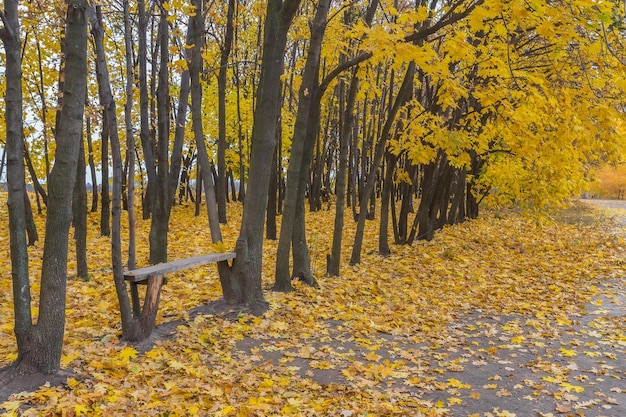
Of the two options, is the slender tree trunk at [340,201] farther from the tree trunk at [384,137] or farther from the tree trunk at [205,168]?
the tree trunk at [205,168]

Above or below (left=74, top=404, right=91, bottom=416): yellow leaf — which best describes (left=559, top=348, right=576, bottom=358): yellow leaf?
below

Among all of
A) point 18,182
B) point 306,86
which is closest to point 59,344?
point 18,182

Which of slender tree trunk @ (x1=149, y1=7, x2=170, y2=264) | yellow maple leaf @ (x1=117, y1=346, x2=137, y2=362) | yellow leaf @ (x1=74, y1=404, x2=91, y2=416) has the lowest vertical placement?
yellow maple leaf @ (x1=117, y1=346, x2=137, y2=362)

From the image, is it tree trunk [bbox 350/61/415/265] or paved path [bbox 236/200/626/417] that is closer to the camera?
paved path [bbox 236/200/626/417]

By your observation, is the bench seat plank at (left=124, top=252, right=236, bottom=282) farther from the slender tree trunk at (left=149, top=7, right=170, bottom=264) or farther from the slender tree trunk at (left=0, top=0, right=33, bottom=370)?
the slender tree trunk at (left=149, top=7, right=170, bottom=264)

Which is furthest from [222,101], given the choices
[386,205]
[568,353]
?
[568,353]

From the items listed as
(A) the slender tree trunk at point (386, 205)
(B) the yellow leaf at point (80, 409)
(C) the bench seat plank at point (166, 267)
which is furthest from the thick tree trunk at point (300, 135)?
(B) the yellow leaf at point (80, 409)


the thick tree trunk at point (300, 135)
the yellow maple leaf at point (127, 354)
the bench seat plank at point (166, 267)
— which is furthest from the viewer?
the thick tree trunk at point (300, 135)

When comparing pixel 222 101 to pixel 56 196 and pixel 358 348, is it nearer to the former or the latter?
pixel 358 348

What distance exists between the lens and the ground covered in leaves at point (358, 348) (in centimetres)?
409

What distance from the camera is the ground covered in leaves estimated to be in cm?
409

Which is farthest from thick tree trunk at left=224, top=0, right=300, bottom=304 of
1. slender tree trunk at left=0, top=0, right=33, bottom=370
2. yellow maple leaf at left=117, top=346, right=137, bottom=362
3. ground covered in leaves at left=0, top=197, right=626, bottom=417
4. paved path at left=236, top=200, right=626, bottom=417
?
slender tree trunk at left=0, top=0, right=33, bottom=370

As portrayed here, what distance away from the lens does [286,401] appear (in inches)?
166

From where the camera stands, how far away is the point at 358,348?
601cm
